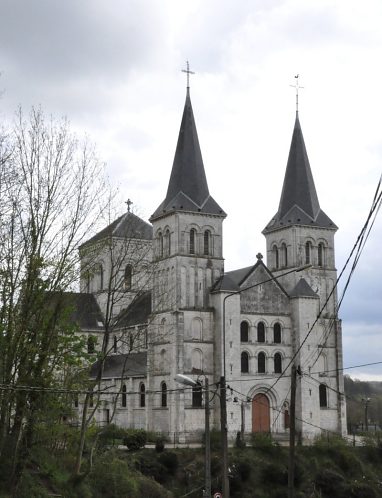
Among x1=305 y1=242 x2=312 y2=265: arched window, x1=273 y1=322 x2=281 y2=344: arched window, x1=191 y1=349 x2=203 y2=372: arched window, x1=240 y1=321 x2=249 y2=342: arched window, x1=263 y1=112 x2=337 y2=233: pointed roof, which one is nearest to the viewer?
x1=191 y1=349 x2=203 y2=372: arched window

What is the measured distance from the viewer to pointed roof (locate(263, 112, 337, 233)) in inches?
2613

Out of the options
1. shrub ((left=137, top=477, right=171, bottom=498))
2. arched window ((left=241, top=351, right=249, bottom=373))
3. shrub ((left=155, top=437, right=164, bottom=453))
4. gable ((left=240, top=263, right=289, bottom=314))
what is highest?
gable ((left=240, top=263, right=289, bottom=314))

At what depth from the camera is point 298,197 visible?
67125mm

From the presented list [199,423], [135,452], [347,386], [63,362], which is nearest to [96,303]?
[199,423]

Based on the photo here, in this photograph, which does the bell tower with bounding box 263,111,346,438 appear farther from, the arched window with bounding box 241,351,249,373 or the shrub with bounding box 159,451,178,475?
the shrub with bounding box 159,451,178,475

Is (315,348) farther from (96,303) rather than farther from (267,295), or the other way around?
(96,303)

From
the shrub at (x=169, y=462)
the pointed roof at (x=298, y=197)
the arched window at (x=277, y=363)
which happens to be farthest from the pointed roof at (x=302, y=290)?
the shrub at (x=169, y=462)

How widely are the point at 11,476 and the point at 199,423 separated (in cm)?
3080

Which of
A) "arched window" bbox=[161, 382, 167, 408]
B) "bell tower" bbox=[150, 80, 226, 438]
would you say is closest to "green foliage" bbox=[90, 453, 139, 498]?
"bell tower" bbox=[150, 80, 226, 438]

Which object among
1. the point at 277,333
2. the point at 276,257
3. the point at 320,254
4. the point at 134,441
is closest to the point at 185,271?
the point at 277,333

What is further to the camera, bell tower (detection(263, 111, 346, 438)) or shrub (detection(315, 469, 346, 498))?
bell tower (detection(263, 111, 346, 438))

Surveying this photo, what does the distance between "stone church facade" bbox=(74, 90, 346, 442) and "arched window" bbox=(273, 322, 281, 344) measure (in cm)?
8

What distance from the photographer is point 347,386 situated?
137 metres

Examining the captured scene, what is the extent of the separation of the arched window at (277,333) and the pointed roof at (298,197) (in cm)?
862
